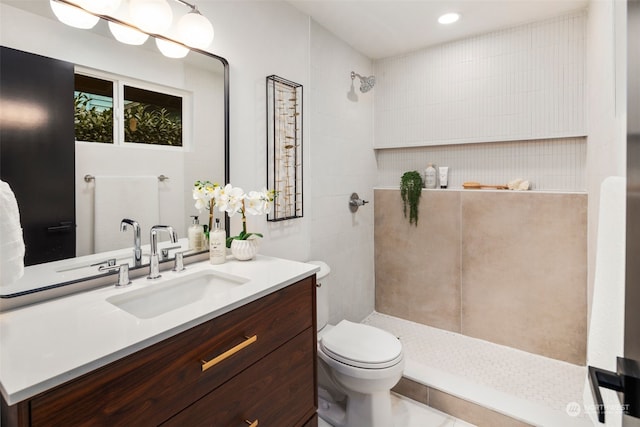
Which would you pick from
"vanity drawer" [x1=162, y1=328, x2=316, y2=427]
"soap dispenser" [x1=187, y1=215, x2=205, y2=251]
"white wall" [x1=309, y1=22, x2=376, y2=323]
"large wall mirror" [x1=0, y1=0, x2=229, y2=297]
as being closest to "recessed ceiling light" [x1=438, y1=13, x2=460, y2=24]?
"white wall" [x1=309, y1=22, x2=376, y2=323]

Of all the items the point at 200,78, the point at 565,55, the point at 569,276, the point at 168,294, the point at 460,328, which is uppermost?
the point at 565,55

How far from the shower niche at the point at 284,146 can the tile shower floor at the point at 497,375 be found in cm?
129

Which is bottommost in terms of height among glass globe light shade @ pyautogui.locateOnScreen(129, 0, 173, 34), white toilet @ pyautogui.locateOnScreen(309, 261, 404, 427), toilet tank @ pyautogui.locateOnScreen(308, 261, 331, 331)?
white toilet @ pyautogui.locateOnScreen(309, 261, 404, 427)

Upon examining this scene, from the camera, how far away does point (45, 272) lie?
3.63ft

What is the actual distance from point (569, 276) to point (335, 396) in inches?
69.4

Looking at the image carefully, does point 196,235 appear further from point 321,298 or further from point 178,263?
point 321,298

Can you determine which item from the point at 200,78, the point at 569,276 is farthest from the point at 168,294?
the point at 569,276

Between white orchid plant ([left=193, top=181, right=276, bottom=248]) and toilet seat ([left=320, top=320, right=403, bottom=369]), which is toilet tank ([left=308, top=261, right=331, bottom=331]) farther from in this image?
white orchid plant ([left=193, top=181, right=276, bottom=248])

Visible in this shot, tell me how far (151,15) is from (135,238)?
0.88m

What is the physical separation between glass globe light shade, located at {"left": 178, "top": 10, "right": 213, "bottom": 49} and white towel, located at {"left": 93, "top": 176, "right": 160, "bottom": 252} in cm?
62

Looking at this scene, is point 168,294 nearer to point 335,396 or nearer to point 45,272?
point 45,272

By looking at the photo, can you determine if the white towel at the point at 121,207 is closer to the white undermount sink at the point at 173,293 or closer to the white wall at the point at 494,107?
the white undermount sink at the point at 173,293

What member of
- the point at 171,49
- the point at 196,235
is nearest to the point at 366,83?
the point at 171,49

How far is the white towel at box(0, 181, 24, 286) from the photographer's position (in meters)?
0.78
